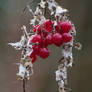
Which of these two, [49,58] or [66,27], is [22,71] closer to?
[66,27]

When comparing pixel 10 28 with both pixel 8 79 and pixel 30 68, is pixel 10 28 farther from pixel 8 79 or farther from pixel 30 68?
pixel 30 68

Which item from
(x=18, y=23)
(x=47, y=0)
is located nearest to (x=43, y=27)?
(x=47, y=0)

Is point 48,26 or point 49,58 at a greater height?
point 49,58

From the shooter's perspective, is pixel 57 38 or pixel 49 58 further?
pixel 49 58

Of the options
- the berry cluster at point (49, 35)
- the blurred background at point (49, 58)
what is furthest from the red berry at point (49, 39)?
the blurred background at point (49, 58)

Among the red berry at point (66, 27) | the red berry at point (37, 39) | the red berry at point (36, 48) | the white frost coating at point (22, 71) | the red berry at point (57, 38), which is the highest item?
the red berry at point (66, 27)

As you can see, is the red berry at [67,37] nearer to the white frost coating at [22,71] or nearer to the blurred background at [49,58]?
the white frost coating at [22,71]

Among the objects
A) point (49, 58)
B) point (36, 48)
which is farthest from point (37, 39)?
point (49, 58)
